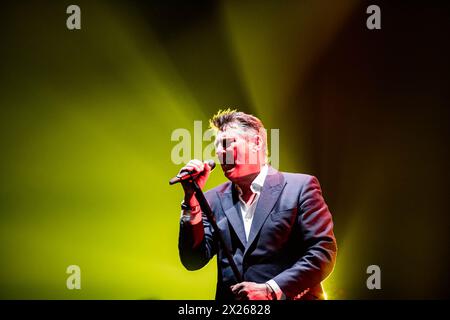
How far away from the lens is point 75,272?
3336mm

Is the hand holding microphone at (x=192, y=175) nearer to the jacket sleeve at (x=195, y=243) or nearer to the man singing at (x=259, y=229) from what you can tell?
the man singing at (x=259, y=229)

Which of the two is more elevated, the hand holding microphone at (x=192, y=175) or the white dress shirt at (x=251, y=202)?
the hand holding microphone at (x=192, y=175)

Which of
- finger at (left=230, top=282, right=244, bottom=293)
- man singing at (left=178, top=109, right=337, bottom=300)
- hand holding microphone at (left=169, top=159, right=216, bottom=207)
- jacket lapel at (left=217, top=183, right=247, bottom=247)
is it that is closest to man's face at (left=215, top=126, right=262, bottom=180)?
man singing at (left=178, top=109, right=337, bottom=300)

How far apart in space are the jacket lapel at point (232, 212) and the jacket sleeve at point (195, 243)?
153 millimetres

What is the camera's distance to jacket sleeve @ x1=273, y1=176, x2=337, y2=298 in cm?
255

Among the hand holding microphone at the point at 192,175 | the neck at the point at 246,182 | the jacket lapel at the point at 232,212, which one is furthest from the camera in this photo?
the neck at the point at 246,182

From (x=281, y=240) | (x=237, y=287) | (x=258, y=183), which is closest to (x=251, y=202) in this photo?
(x=258, y=183)

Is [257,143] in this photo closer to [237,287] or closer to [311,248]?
[311,248]

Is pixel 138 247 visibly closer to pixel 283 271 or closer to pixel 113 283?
pixel 113 283

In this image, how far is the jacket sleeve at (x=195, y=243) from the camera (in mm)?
2686

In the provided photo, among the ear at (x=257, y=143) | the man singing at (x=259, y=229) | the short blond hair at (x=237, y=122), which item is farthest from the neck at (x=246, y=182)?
the short blond hair at (x=237, y=122)

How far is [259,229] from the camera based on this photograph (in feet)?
8.80
